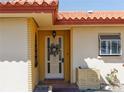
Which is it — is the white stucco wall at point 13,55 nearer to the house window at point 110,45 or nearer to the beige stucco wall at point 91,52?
the beige stucco wall at point 91,52

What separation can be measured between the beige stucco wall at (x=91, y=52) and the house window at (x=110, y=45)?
256 millimetres

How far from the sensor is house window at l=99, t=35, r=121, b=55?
1734 centimetres

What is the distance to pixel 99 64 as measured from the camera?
17.4 m

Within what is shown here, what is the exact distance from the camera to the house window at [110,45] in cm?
1734

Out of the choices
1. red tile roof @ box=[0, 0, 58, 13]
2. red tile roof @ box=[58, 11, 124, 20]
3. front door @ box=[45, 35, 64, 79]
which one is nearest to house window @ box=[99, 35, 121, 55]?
red tile roof @ box=[58, 11, 124, 20]

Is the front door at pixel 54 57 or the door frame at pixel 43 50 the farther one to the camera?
the front door at pixel 54 57

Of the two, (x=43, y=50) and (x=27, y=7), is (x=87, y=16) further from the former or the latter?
(x=27, y=7)

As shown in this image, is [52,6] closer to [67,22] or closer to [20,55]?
[20,55]

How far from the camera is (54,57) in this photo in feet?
62.6

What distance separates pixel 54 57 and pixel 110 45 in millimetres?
3686

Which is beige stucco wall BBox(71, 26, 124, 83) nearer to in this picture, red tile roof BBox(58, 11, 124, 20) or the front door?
red tile roof BBox(58, 11, 124, 20)

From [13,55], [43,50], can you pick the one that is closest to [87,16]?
[43,50]

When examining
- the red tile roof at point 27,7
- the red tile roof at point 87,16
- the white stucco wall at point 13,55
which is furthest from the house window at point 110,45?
the red tile roof at point 27,7

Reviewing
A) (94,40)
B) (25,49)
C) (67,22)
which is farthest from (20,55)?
(94,40)
